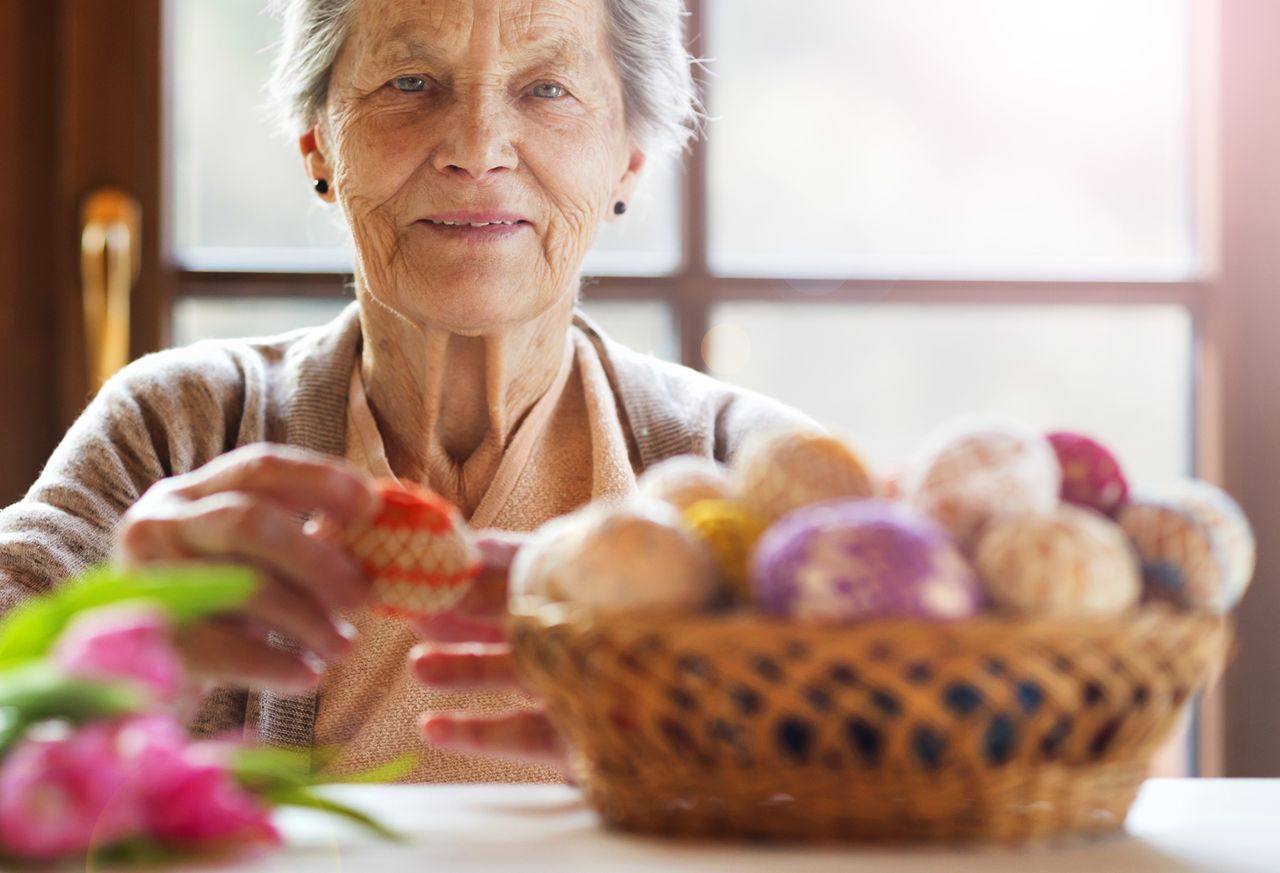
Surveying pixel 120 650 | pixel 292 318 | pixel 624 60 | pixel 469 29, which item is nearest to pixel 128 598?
pixel 120 650

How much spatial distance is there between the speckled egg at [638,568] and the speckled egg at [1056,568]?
0.09m

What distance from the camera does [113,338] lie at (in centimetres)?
206

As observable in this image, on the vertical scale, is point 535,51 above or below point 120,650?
above

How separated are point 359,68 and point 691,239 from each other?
91 cm

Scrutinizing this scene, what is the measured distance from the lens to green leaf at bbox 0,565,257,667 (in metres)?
0.46

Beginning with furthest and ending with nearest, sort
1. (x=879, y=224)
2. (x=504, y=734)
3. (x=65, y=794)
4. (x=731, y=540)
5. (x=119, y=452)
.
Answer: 1. (x=879, y=224)
2. (x=119, y=452)
3. (x=504, y=734)
4. (x=731, y=540)
5. (x=65, y=794)

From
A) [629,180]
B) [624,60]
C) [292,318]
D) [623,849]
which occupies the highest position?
[624,60]

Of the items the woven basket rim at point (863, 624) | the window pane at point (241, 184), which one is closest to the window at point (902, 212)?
the window pane at point (241, 184)

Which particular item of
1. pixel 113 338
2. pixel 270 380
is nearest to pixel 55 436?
pixel 113 338

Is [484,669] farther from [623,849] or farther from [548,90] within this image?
[548,90]

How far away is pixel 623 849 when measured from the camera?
0.52 m

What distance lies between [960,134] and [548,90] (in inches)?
45.3

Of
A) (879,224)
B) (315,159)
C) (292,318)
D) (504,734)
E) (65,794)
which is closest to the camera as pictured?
(65,794)

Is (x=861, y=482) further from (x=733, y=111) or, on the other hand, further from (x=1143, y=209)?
(x=1143, y=209)
